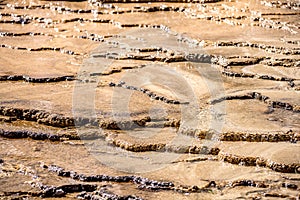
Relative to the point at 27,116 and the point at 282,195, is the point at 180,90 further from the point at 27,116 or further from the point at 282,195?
the point at 282,195

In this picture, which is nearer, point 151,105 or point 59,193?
point 59,193

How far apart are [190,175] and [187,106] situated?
1.09 m

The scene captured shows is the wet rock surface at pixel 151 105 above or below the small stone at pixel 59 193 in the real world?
above

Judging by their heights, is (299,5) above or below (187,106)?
above

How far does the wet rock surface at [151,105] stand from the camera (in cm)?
358

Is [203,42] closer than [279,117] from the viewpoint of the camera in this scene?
No

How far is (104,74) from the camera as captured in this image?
18.0 ft

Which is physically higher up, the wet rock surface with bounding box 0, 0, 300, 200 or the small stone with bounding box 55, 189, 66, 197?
the wet rock surface with bounding box 0, 0, 300, 200

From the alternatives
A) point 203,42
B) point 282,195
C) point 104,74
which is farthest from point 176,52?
point 282,195

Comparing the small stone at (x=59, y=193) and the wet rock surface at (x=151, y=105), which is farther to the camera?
the wet rock surface at (x=151, y=105)

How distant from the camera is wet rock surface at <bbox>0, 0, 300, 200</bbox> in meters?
3.58

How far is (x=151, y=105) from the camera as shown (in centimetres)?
468

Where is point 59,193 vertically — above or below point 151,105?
below

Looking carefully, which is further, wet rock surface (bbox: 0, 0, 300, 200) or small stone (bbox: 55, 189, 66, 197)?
wet rock surface (bbox: 0, 0, 300, 200)
